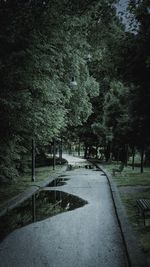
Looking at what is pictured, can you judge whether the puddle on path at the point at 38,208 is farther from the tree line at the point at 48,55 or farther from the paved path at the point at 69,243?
the tree line at the point at 48,55

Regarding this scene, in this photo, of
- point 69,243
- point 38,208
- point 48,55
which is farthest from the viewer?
point 48,55

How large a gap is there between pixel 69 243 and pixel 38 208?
171 inches

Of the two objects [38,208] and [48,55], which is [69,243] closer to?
[38,208]

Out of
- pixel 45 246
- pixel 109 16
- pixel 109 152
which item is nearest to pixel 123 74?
pixel 109 16

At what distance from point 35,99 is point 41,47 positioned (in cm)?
240

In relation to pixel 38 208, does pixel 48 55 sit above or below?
above

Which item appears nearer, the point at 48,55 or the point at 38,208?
the point at 38,208

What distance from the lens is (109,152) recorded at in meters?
49.1

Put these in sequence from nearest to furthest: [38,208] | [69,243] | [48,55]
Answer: [69,243], [38,208], [48,55]

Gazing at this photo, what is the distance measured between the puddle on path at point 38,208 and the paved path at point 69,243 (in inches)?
15.9

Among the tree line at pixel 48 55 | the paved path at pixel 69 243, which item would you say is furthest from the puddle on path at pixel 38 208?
the tree line at pixel 48 55

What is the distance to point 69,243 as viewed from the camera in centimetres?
724

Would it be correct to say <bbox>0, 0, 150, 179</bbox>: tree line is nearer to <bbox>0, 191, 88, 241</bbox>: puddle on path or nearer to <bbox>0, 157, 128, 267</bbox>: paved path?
<bbox>0, 191, 88, 241</bbox>: puddle on path

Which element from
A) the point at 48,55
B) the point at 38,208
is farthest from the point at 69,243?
the point at 48,55
